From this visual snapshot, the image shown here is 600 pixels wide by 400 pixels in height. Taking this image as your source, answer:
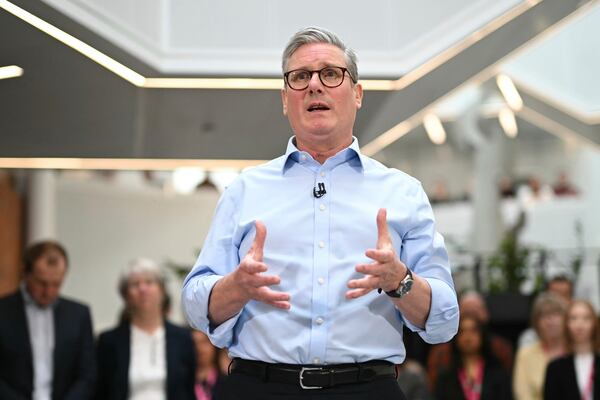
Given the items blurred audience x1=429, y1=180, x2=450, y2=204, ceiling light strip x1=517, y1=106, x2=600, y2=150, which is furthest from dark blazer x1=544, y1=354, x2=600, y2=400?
blurred audience x1=429, y1=180, x2=450, y2=204

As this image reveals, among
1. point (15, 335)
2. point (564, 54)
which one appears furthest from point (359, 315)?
point (564, 54)

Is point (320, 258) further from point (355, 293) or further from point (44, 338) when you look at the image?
point (44, 338)

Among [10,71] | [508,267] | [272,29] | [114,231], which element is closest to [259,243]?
[10,71]

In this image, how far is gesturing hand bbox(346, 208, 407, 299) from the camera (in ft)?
6.88

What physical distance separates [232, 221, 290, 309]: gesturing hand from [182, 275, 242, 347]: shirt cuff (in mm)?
156

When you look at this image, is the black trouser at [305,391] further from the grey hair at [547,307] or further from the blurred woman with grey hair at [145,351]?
the grey hair at [547,307]

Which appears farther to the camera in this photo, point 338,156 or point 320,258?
point 338,156

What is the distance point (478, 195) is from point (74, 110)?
30.3 ft

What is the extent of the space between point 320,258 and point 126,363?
2851mm

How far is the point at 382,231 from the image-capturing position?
7.20ft

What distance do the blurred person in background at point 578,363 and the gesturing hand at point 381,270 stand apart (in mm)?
3294

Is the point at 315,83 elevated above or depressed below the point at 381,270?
above

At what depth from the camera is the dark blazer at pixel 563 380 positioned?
16.8 ft

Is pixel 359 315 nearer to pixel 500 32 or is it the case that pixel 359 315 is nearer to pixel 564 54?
pixel 500 32
